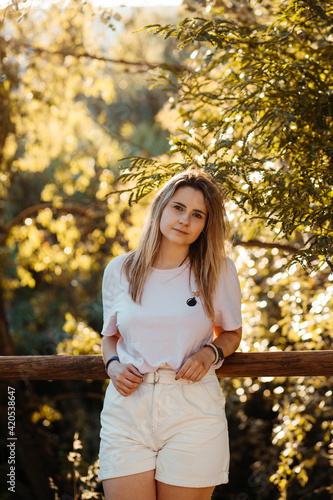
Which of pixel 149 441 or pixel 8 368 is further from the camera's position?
pixel 8 368

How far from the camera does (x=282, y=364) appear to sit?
2070 mm

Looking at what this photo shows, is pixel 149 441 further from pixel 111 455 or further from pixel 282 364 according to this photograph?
pixel 282 364

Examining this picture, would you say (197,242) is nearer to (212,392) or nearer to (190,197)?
(190,197)

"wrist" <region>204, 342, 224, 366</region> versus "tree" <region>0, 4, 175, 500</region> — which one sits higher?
"tree" <region>0, 4, 175, 500</region>

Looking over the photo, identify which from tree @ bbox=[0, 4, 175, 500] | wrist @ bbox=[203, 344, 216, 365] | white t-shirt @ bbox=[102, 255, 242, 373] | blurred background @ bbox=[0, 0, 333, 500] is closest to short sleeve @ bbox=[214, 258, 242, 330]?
white t-shirt @ bbox=[102, 255, 242, 373]

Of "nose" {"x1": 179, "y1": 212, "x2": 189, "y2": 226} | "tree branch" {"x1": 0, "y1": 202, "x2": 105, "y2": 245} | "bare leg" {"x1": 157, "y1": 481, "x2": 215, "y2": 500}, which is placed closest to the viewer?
"bare leg" {"x1": 157, "y1": 481, "x2": 215, "y2": 500}

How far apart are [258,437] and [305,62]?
3.74 meters

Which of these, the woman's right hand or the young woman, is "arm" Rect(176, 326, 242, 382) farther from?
the woman's right hand

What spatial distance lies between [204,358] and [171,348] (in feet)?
0.38

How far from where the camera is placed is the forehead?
1921 mm

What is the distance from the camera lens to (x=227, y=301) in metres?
1.88

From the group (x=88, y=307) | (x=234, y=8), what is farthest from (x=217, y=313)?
(x=88, y=307)

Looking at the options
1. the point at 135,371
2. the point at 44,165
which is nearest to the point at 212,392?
the point at 135,371

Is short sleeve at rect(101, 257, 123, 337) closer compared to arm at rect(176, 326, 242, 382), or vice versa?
arm at rect(176, 326, 242, 382)
